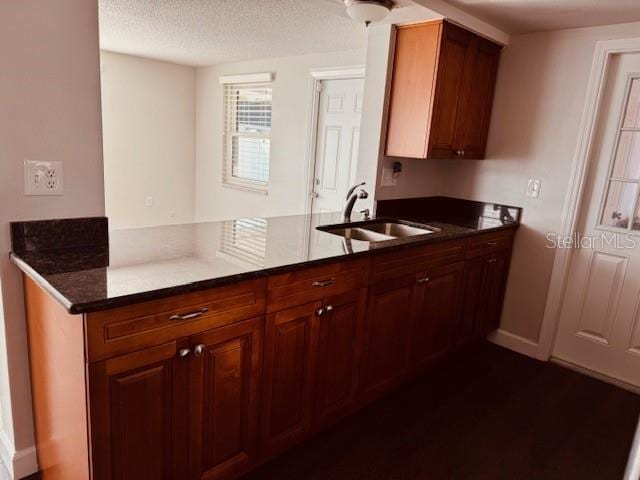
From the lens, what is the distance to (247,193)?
5.07 m

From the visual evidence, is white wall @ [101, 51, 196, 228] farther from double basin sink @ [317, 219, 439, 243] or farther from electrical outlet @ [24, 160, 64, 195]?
electrical outlet @ [24, 160, 64, 195]

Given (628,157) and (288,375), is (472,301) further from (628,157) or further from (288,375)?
(288,375)

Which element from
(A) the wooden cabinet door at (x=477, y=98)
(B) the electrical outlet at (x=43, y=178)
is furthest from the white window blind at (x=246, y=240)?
(A) the wooden cabinet door at (x=477, y=98)

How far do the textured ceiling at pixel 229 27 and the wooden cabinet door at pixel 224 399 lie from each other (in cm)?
183

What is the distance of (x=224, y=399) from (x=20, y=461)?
2.92 feet

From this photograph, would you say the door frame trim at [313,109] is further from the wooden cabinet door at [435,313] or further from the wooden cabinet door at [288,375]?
the wooden cabinet door at [288,375]

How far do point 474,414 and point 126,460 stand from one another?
5.74 feet

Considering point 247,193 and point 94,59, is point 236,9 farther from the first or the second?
point 247,193

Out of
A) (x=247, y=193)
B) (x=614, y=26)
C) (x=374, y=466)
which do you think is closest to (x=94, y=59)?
(x=374, y=466)

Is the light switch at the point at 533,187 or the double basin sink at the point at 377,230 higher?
the light switch at the point at 533,187

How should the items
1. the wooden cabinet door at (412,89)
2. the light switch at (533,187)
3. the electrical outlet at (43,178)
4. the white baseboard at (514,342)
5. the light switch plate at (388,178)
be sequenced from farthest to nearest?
the white baseboard at (514,342), the light switch at (533,187), the light switch plate at (388,178), the wooden cabinet door at (412,89), the electrical outlet at (43,178)

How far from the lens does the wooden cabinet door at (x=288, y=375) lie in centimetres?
169

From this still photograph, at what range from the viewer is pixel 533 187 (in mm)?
3000

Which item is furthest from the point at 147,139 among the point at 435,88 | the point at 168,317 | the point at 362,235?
the point at 168,317
